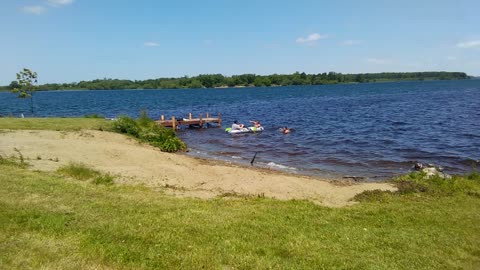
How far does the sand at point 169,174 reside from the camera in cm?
1376

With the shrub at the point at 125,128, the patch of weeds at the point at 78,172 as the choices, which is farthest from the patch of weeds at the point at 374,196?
the shrub at the point at 125,128

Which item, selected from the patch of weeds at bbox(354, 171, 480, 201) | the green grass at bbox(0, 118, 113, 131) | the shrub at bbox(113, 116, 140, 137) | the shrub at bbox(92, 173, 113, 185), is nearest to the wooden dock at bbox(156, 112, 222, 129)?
the green grass at bbox(0, 118, 113, 131)

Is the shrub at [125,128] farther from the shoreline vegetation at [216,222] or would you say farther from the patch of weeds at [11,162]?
the patch of weeds at [11,162]

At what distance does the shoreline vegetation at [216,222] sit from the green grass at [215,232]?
2cm

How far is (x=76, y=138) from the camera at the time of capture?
22312 mm

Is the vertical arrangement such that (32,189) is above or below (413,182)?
above

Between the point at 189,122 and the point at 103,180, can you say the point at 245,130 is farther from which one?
the point at 103,180

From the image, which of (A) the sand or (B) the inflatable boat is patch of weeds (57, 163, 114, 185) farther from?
(B) the inflatable boat

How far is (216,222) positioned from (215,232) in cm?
74

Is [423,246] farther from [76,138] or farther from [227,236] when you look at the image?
[76,138]

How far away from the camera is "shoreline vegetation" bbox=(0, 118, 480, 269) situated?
6984 millimetres

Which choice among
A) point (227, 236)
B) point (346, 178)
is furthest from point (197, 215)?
point (346, 178)

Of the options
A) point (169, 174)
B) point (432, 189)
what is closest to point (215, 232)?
point (169, 174)

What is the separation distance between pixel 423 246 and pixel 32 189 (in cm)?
929
